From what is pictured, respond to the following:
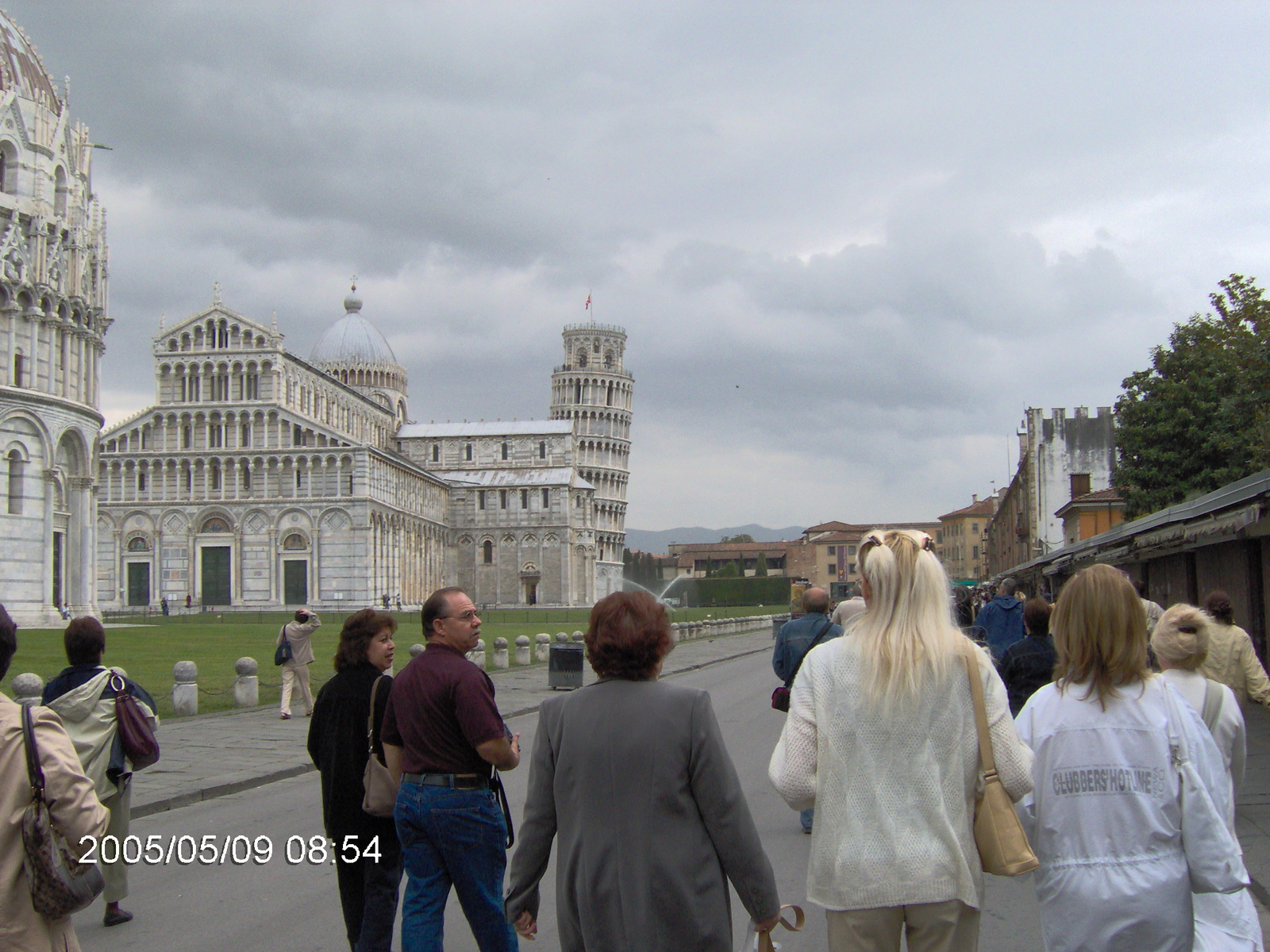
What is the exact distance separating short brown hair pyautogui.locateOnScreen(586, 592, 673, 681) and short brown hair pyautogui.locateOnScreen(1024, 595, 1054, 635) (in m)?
5.26

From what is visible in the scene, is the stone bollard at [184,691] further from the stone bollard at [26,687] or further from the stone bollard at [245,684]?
the stone bollard at [26,687]

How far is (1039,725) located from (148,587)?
8226 centimetres

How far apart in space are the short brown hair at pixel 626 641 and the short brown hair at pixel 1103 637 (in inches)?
55.7

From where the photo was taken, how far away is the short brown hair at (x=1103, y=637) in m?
3.81

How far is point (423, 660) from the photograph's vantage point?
520 cm

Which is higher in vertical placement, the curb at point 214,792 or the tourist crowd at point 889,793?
the tourist crowd at point 889,793

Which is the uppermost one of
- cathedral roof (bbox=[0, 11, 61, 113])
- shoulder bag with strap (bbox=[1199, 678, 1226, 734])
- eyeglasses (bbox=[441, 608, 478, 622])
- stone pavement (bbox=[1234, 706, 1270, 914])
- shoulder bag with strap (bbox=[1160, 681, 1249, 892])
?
cathedral roof (bbox=[0, 11, 61, 113])

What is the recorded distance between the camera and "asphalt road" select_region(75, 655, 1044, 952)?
21.8ft

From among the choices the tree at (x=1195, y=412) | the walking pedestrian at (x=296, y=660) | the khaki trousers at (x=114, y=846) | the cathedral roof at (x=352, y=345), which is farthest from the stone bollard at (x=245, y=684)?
the cathedral roof at (x=352, y=345)

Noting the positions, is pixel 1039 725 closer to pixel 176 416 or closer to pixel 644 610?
pixel 644 610

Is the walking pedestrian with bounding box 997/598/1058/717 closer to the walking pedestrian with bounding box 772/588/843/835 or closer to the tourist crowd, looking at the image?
the walking pedestrian with bounding box 772/588/843/835

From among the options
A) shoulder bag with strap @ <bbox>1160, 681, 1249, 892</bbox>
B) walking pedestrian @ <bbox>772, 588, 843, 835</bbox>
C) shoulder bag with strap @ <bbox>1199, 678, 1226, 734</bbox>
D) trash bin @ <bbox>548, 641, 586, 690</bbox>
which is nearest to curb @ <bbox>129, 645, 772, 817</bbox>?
walking pedestrian @ <bbox>772, 588, 843, 835</bbox>

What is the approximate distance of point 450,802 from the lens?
502 centimetres

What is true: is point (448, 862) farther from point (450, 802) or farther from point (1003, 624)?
point (1003, 624)
